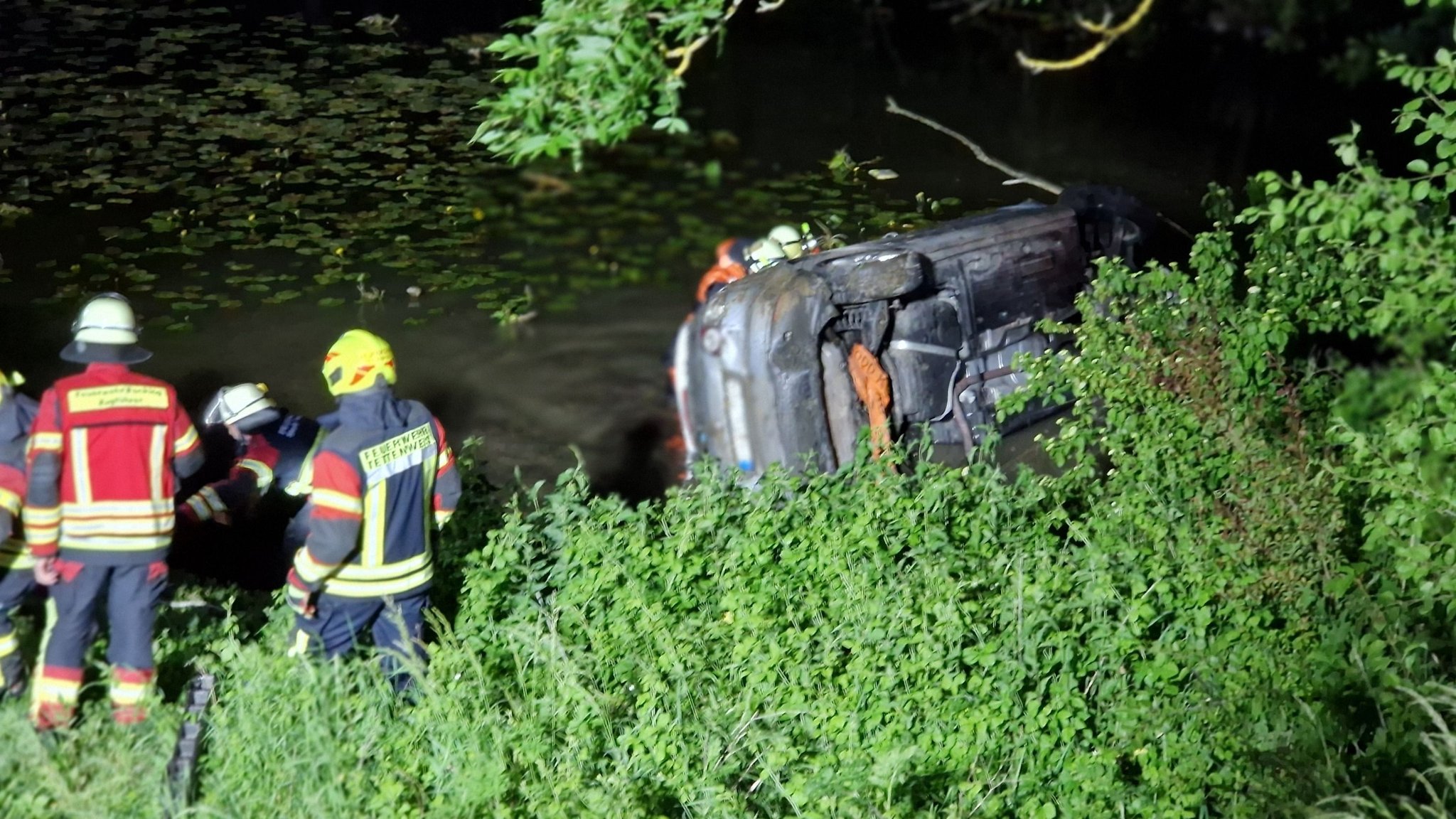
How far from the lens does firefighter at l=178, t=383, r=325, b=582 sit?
5.30 metres

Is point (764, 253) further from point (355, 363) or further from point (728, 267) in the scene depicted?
point (355, 363)

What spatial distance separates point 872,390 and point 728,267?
3.73ft

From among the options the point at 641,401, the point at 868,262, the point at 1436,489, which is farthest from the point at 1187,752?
the point at 641,401

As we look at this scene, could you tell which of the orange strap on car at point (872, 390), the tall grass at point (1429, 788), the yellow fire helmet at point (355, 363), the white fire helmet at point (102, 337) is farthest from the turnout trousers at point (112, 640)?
the tall grass at point (1429, 788)

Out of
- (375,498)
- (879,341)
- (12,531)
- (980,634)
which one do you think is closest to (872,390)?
(879,341)

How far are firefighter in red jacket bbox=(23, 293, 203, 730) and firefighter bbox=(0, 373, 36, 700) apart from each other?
0.49 ft

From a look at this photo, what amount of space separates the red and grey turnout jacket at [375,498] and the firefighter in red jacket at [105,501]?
465 mm

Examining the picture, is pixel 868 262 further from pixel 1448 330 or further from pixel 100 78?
pixel 100 78

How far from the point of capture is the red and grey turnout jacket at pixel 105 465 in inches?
162

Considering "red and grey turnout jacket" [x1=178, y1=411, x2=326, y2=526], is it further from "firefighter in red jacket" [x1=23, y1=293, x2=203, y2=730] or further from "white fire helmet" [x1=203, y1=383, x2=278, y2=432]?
"firefighter in red jacket" [x1=23, y1=293, x2=203, y2=730]

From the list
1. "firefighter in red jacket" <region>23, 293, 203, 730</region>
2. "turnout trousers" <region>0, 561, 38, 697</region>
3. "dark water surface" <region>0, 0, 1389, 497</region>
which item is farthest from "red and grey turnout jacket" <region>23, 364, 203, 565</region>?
"dark water surface" <region>0, 0, 1389, 497</region>

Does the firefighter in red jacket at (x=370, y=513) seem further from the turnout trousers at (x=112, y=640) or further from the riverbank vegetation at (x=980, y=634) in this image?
the turnout trousers at (x=112, y=640)

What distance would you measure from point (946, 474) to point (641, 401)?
9.56 ft

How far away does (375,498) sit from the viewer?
4.27 m
